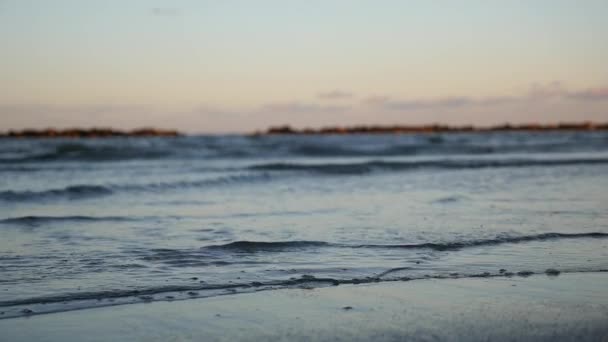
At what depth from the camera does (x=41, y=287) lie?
5.77m

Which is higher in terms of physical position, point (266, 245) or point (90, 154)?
point (90, 154)

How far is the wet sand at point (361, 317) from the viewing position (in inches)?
173

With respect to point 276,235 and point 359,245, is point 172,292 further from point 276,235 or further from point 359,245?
point 276,235

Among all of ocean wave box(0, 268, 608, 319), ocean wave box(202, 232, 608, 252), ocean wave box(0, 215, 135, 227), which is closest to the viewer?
ocean wave box(0, 268, 608, 319)

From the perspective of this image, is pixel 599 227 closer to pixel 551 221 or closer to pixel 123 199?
pixel 551 221

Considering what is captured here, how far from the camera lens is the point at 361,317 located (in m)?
4.80

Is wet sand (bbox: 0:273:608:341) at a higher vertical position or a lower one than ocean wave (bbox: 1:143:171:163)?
lower

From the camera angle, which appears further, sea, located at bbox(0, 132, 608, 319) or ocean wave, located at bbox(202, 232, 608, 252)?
ocean wave, located at bbox(202, 232, 608, 252)

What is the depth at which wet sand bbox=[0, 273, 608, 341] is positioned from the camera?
4.40 m

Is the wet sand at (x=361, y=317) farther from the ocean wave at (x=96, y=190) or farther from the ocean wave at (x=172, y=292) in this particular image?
the ocean wave at (x=96, y=190)

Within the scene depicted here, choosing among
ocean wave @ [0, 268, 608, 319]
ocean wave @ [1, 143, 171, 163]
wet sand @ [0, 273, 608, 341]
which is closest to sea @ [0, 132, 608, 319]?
ocean wave @ [0, 268, 608, 319]

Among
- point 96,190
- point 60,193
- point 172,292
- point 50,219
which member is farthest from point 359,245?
point 60,193

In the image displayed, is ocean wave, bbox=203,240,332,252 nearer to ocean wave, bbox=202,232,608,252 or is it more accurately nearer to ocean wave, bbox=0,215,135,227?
ocean wave, bbox=202,232,608,252

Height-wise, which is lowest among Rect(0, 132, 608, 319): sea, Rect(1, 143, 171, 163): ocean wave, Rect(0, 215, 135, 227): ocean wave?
Rect(0, 215, 135, 227): ocean wave
